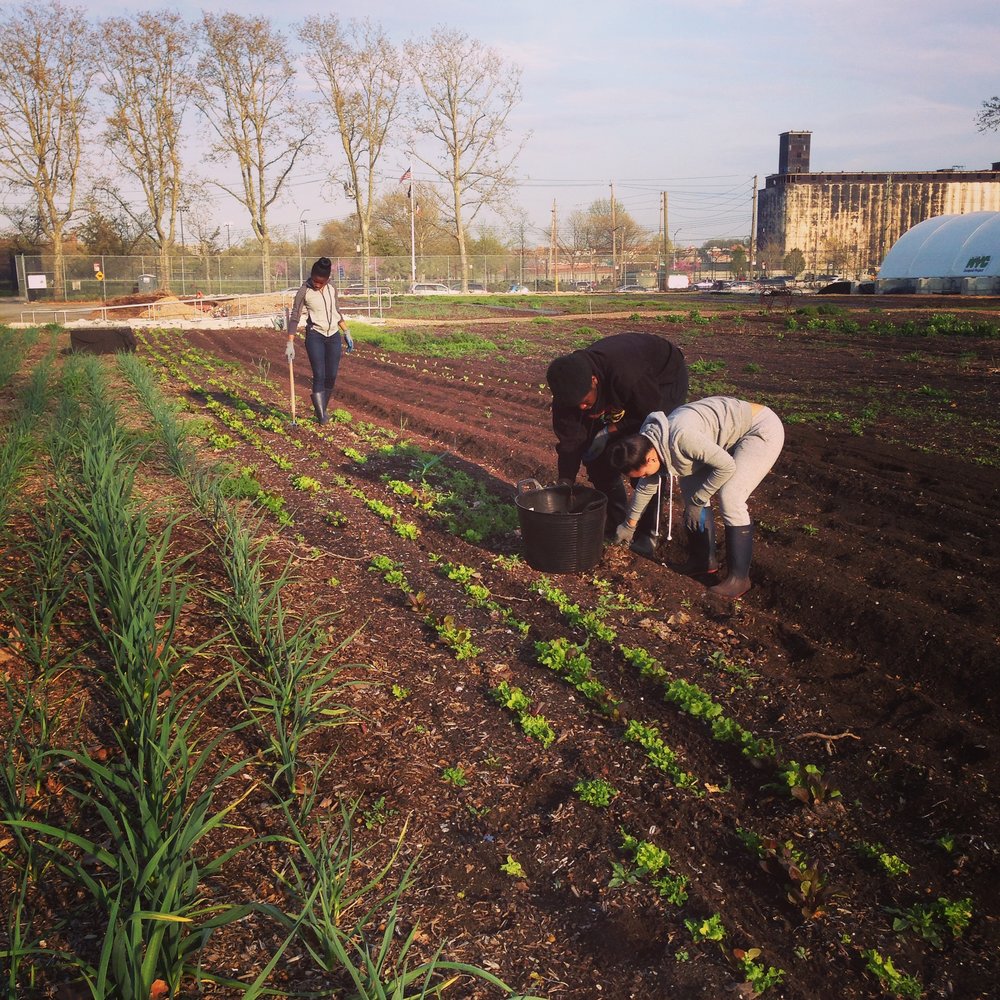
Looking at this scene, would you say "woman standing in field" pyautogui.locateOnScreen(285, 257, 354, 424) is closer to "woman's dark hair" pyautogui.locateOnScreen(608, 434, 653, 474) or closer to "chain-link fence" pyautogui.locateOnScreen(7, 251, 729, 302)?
"woman's dark hair" pyautogui.locateOnScreen(608, 434, 653, 474)

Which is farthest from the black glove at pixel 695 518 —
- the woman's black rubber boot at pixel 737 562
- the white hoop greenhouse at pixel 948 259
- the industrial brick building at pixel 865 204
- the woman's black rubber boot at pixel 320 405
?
the industrial brick building at pixel 865 204

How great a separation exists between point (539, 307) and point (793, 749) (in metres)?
31.7

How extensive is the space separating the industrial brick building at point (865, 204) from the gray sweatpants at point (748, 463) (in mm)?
79950

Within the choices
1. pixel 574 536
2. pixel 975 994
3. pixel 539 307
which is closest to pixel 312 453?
pixel 574 536

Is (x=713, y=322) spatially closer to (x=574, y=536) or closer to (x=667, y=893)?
(x=574, y=536)

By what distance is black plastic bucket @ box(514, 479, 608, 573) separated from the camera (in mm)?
4957

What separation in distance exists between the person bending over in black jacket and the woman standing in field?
3923mm

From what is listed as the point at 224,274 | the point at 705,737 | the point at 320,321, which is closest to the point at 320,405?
the point at 320,321

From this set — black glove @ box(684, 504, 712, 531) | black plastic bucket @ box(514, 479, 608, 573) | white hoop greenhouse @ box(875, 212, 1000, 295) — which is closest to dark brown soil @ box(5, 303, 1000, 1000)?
black plastic bucket @ box(514, 479, 608, 573)

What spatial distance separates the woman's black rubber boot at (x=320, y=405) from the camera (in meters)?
9.38

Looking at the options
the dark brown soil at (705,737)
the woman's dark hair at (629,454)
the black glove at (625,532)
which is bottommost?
the dark brown soil at (705,737)

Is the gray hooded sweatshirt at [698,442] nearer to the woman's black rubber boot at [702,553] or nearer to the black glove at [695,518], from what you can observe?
the black glove at [695,518]

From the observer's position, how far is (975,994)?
7.74 feet

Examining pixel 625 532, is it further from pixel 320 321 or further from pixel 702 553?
pixel 320 321
